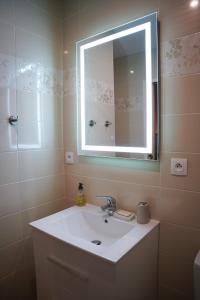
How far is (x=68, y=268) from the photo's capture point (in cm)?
107

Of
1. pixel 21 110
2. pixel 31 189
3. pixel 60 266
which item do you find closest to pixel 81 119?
pixel 21 110

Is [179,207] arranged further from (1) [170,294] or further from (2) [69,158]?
(2) [69,158]

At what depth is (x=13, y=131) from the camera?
134cm

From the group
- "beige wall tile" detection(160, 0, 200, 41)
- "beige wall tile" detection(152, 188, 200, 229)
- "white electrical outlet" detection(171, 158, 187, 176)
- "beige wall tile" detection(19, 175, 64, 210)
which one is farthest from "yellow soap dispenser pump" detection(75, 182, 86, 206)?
"beige wall tile" detection(160, 0, 200, 41)

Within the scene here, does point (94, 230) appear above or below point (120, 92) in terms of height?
below

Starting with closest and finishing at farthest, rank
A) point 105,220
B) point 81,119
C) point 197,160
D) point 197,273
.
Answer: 1. point 197,273
2. point 197,160
3. point 105,220
4. point 81,119

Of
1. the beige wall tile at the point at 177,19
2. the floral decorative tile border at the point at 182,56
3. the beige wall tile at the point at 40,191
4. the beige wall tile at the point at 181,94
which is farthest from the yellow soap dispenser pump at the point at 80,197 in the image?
the beige wall tile at the point at 177,19

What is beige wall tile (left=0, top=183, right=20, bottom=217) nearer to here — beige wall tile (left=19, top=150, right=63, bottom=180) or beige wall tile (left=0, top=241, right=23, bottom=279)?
beige wall tile (left=19, top=150, right=63, bottom=180)

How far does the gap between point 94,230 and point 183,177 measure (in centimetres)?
67

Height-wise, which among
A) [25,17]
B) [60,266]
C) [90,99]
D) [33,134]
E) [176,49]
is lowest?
[60,266]

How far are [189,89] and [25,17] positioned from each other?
45.8 inches

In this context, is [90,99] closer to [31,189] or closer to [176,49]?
[176,49]

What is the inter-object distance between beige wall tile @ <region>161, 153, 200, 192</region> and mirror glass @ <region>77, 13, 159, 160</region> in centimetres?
7

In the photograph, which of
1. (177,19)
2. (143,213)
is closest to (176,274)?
(143,213)
